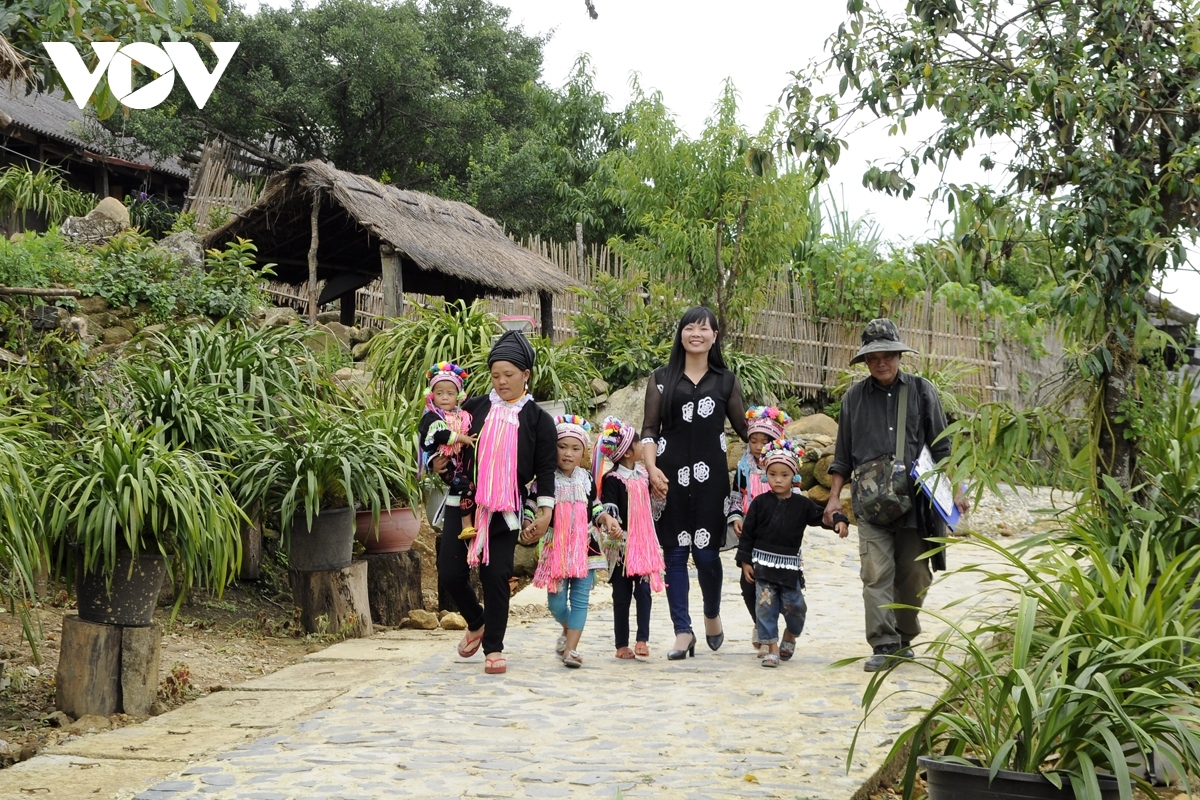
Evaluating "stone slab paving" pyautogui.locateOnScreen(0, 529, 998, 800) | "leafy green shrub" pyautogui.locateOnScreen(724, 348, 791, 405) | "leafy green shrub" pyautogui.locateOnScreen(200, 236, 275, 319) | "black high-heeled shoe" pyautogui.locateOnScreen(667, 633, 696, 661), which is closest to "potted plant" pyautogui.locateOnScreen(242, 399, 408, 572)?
"stone slab paving" pyautogui.locateOnScreen(0, 529, 998, 800)

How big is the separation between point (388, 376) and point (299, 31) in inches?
546

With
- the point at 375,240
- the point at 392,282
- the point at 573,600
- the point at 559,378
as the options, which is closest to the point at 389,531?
the point at 573,600

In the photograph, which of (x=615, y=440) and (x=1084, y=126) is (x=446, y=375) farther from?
(x=1084, y=126)

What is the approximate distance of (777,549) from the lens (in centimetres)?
622

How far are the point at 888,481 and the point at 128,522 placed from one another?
3.46m

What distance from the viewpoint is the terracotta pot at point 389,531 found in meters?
7.75

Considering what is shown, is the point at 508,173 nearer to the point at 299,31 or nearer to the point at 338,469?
the point at 299,31

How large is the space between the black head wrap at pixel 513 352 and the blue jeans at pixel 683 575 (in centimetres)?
122

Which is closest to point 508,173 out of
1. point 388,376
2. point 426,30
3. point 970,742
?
point 426,30

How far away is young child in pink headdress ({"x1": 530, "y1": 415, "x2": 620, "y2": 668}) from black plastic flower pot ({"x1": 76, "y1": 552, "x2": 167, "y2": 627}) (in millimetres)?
1811

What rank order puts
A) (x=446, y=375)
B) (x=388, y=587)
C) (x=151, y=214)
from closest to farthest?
(x=446, y=375), (x=388, y=587), (x=151, y=214)

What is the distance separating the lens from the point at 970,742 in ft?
11.4

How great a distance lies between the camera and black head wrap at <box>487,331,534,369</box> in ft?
19.9

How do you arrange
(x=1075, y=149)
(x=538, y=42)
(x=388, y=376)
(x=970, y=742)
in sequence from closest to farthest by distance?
(x=970, y=742), (x=1075, y=149), (x=388, y=376), (x=538, y=42)
